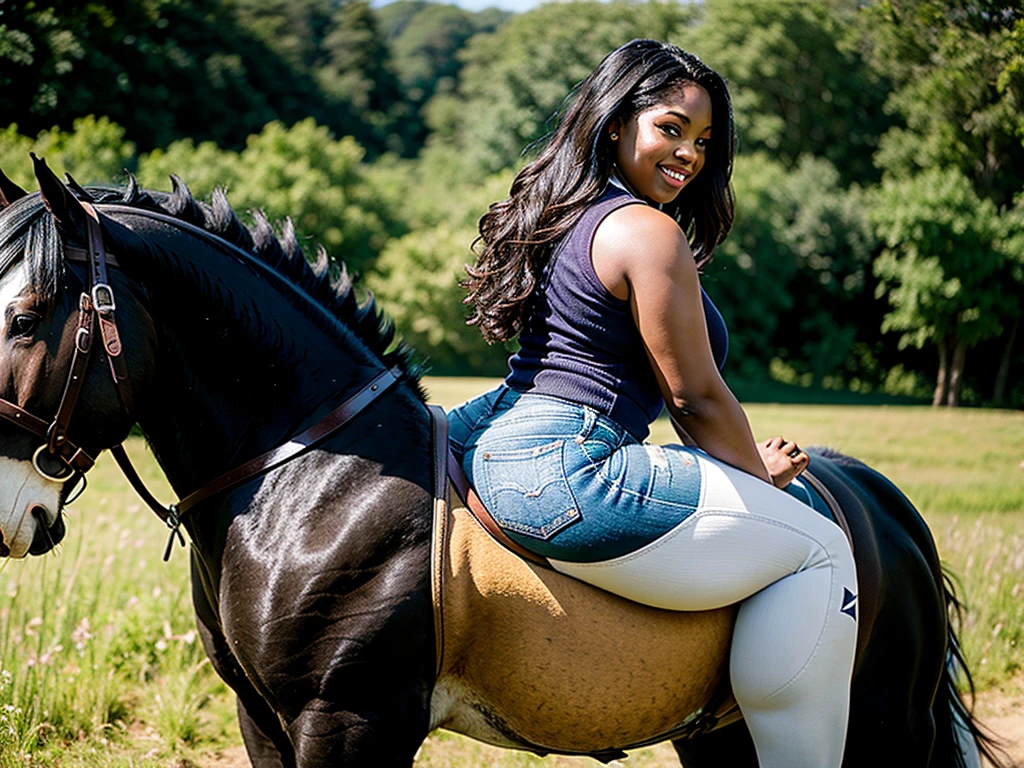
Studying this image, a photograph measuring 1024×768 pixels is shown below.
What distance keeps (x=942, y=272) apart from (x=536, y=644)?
94.1ft

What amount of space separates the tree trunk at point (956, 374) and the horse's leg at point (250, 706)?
76.8 ft

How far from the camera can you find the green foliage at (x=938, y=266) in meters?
23.3

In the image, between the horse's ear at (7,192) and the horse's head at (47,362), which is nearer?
the horse's head at (47,362)

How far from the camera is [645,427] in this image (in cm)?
268

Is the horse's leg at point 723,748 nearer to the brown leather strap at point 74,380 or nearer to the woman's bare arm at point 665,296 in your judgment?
the woman's bare arm at point 665,296

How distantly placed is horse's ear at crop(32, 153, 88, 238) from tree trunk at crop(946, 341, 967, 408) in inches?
948

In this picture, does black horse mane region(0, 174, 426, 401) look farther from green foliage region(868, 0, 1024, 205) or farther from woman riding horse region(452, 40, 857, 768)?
green foliage region(868, 0, 1024, 205)

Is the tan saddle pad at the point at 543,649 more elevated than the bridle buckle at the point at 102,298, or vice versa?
the bridle buckle at the point at 102,298

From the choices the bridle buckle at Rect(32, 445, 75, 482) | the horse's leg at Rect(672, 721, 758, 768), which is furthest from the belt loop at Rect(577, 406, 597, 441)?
the horse's leg at Rect(672, 721, 758, 768)

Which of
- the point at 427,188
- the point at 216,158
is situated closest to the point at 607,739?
the point at 216,158

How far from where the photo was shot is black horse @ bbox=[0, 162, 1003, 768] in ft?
7.25

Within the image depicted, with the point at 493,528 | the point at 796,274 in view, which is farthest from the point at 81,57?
the point at 796,274

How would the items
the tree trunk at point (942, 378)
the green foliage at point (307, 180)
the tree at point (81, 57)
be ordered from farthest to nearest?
the green foliage at point (307, 180) → the tree trunk at point (942, 378) → the tree at point (81, 57)

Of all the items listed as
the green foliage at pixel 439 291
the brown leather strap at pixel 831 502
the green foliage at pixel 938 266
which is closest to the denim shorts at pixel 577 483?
the brown leather strap at pixel 831 502
